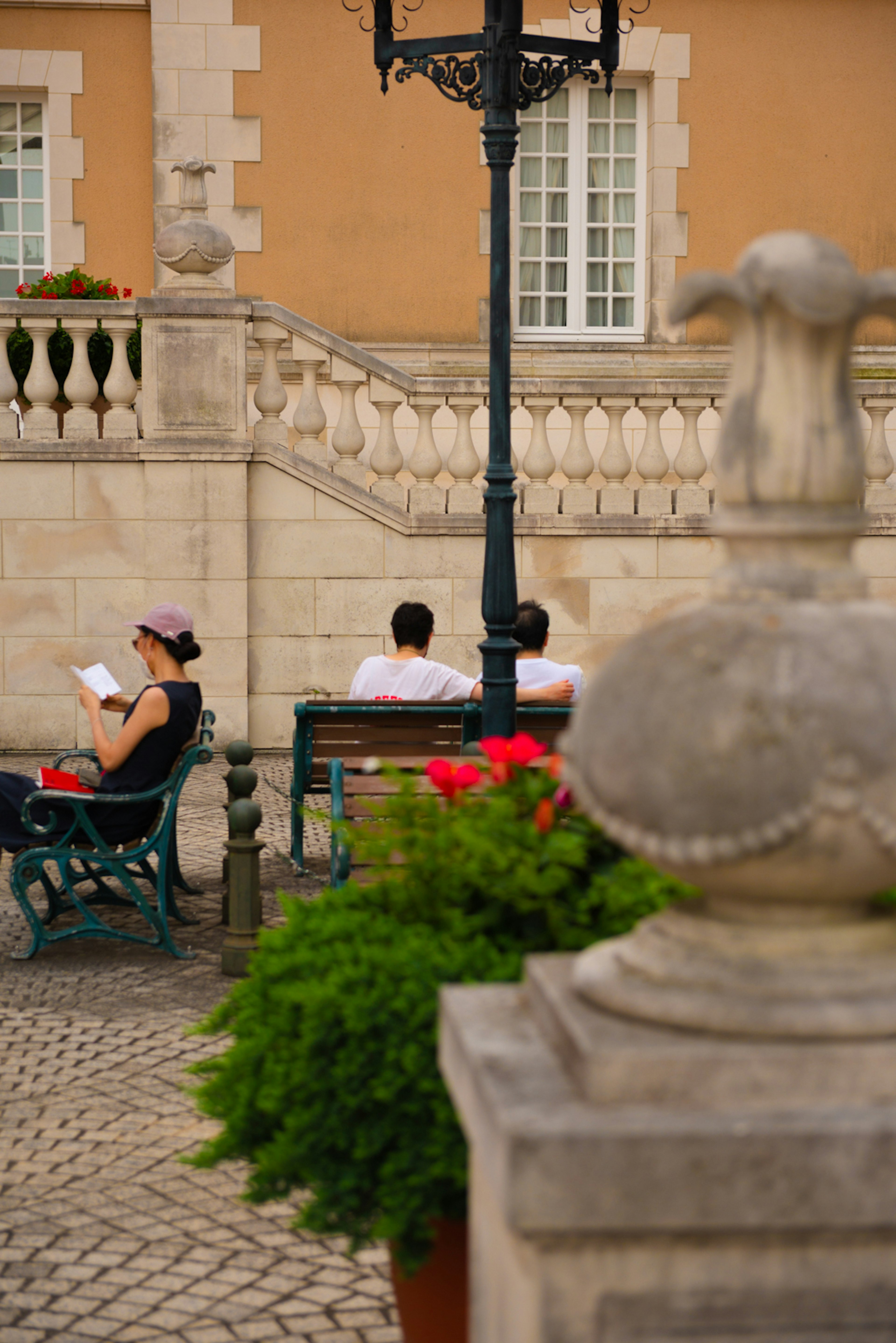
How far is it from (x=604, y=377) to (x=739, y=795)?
43.1 ft

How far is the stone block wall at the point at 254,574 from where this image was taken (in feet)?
34.4

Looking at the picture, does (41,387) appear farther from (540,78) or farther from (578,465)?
(540,78)

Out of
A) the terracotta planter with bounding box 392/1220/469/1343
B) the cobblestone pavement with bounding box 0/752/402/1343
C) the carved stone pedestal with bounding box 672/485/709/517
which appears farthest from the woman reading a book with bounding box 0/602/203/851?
the carved stone pedestal with bounding box 672/485/709/517

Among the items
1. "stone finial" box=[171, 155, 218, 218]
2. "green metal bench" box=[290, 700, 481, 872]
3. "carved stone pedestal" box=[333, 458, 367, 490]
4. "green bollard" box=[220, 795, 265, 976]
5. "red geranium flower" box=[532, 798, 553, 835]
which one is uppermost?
"stone finial" box=[171, 155, 218, 218]

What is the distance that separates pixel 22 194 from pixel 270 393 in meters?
5.51

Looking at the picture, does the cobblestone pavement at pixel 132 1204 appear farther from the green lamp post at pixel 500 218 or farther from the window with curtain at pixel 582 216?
the window with curtain at pixel 582 216

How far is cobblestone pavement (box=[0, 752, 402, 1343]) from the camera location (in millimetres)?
3164

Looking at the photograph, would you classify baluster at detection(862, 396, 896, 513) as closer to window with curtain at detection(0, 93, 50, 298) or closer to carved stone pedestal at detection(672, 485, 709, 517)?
carved stone pedestal at detection(672, 485, 709, 517)

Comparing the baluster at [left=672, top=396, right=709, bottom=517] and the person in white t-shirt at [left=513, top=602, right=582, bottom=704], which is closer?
the person in white t-shirt at [left=513, top=602, right=582, bottom=704]

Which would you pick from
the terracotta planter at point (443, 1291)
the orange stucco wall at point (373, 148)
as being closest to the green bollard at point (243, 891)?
the terracotta planter at point (443, 1291)

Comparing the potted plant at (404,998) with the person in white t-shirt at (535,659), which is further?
the person in white t-shirt at (535,659)

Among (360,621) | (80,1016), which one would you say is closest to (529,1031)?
(80,1016)

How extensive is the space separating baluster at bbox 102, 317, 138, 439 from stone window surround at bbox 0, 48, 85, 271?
410 cm

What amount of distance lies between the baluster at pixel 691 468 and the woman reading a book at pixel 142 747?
5750mm
